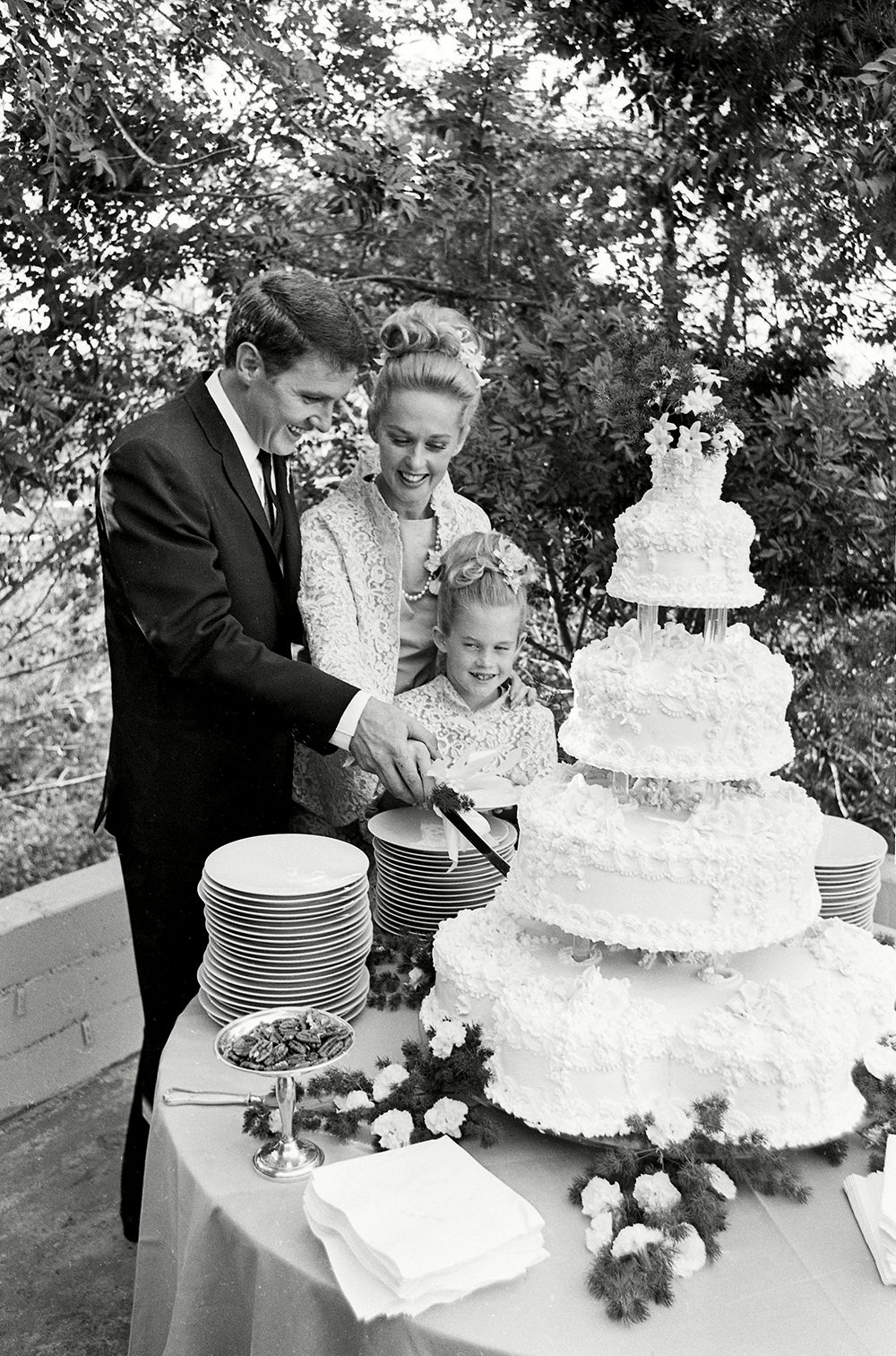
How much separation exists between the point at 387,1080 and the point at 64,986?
2528 mm

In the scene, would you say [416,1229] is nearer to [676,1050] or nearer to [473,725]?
[676,1050]

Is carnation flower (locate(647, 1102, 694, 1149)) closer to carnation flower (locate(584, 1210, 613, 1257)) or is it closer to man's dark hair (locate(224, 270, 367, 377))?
carnation flower (locate(584, 1210, 613, 1257))

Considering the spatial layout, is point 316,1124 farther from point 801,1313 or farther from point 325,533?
point 325,533

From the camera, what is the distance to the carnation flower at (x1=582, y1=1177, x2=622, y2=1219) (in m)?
1.93

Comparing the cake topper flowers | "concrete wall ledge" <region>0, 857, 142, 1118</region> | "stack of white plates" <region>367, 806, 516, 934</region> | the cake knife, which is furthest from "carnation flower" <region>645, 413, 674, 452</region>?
"concrete wall ledge" <region>0, 857, 142, 1118</region>

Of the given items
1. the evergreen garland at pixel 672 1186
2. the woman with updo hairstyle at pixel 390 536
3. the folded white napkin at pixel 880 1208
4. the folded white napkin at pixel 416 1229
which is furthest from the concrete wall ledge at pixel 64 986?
the folded white napkin at pixel 880 1208

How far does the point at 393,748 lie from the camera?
9.37ft

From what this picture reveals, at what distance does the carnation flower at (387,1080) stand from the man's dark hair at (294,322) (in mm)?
1706

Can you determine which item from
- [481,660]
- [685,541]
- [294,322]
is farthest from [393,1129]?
[294,322]

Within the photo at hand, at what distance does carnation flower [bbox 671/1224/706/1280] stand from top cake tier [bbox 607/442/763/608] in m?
1.03

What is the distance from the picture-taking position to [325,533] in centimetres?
326

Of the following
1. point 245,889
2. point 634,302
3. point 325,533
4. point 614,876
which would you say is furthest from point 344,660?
point 634,302

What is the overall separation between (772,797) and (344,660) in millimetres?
1189

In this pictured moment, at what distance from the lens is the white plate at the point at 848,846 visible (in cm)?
294
